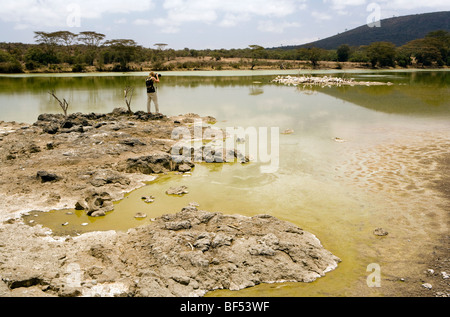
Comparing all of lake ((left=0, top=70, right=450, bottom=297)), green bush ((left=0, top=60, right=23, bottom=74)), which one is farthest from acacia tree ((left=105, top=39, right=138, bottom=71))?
lake ((left=0, top=70, right=450, bottom=297))

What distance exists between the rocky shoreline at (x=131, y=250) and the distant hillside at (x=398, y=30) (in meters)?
170

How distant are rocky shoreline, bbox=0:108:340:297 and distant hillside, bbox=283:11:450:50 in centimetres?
16979

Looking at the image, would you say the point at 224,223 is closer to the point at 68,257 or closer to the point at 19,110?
the point at 68,257

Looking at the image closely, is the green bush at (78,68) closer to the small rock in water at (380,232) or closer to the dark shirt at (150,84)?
the dark shirt at (150,84)

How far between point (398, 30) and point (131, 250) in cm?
18845

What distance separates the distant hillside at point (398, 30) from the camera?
501ft

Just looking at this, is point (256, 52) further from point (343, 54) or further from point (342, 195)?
point (342, 195)

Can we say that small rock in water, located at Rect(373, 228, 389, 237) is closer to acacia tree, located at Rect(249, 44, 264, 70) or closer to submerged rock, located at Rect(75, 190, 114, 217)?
submerged rock, located at Rect(75, 190, 114, 217)

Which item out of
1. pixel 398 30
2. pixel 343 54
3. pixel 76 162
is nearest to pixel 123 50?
pixel 343 54

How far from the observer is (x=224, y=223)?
4.53 metres

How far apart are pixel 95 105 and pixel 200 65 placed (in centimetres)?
4318

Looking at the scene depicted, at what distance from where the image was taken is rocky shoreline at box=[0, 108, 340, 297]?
3.35m

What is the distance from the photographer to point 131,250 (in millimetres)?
3994
